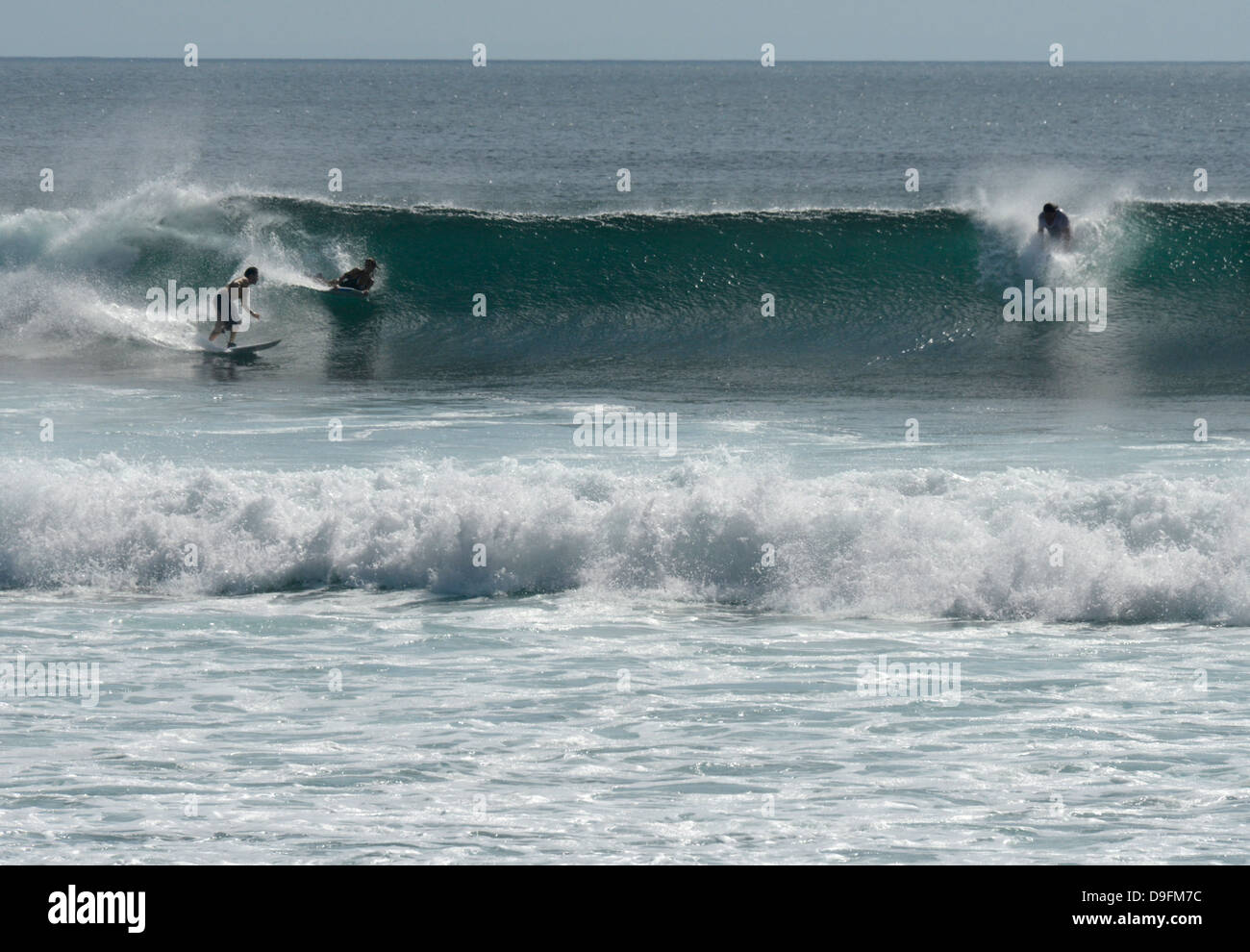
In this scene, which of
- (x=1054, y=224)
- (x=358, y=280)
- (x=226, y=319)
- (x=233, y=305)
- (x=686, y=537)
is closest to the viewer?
(x=686, y=537)

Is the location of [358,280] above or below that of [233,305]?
above

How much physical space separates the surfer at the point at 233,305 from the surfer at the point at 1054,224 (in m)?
10.9

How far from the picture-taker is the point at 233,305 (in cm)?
2122

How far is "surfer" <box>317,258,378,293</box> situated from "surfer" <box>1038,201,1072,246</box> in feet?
31.3

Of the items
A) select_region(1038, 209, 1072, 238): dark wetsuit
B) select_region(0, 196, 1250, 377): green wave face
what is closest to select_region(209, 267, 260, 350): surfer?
select_region(0, 196, 1250, 377): green wave face

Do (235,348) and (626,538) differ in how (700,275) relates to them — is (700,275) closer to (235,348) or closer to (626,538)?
(235,348)

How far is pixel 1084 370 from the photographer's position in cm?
1906

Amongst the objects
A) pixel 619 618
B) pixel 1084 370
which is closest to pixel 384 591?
pixel 619 618

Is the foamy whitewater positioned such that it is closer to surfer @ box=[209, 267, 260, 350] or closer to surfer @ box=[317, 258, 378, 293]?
surfer @ box=[317, 258, 378, 293]

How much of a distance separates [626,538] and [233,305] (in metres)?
11.7

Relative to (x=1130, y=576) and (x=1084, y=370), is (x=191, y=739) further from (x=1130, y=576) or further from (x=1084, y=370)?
(x=1084, y=370)

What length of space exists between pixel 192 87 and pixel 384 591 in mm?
116008

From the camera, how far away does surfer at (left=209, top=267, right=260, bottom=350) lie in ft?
66.9

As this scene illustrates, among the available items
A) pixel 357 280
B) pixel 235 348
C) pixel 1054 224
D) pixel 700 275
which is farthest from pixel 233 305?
pixel 1054 224
